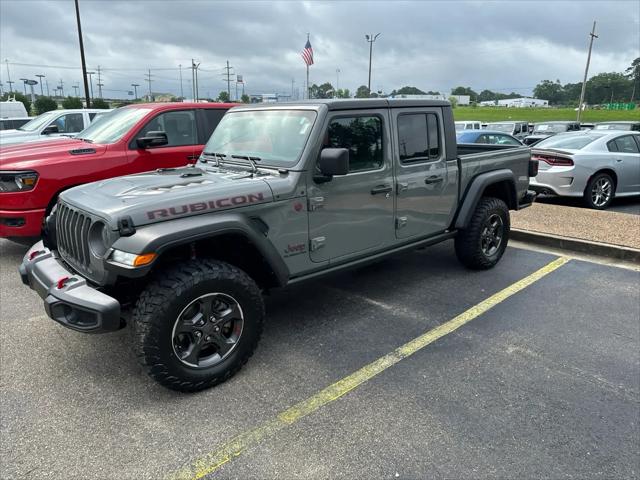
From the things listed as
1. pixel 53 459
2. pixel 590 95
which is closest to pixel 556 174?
pixel 53 459

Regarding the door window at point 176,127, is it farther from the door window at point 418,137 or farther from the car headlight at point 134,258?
the car headlight at point 134,258

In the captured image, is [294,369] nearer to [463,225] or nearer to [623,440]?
[623,440]

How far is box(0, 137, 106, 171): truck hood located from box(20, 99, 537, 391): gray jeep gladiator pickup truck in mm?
2074

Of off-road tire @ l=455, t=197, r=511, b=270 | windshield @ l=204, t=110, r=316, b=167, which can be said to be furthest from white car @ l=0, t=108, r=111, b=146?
off-road tire @ l=455, t=197, r=511, b=270

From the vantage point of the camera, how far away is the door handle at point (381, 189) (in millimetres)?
4008

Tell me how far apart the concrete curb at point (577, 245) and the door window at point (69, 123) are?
9768 mm

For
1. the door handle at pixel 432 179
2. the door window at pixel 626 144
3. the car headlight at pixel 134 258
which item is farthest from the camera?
the door window at pixel 626 144

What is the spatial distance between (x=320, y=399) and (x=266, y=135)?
7.03ft

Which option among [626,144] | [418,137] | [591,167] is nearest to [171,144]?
[418,137]

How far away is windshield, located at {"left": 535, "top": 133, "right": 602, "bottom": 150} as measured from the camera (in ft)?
30.4

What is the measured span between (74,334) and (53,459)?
1.57 m

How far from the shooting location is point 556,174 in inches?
347

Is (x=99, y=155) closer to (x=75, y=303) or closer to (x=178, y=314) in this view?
(x=75, y=303)

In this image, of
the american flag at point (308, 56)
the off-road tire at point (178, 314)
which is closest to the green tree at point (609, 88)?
the american flag at point (308, 56)
